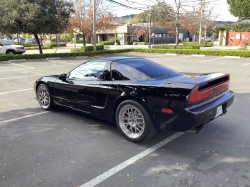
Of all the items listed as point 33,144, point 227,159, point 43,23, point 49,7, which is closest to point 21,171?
point 33,144

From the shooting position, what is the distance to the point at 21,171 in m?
3.20

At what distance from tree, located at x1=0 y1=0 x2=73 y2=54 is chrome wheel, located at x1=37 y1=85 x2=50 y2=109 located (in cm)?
1715

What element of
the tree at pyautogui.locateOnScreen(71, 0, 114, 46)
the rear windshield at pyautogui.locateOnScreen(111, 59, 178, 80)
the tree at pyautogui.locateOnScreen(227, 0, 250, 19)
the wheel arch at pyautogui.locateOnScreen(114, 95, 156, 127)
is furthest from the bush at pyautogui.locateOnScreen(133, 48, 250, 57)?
the wheel arch at pyautogui.locateOnScreen(114, 95, 156, 127)

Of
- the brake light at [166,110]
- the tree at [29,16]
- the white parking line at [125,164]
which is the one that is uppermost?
the tree at [29,16]

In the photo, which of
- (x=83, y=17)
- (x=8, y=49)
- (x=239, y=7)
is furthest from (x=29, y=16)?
(x=239, y=7)

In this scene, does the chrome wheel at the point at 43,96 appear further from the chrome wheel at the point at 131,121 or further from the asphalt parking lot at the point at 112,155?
the chrome wheel at the point at 131,121

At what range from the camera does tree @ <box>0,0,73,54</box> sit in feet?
67.6

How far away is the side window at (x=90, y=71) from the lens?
15.2ft

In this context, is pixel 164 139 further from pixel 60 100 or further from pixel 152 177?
pixel 60 100

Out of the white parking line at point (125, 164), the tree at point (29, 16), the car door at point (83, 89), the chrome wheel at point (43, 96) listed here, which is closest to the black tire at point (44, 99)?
the chrome wheel at point (43, 96)

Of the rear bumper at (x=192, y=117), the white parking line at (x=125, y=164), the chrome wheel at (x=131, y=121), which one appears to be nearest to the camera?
the white parking line at (x=125, y=164)

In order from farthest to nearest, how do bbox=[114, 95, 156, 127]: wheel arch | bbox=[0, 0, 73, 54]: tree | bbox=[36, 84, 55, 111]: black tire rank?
bbox=[0, 0, 73, 54]: tree → bbox=[36, 84, 55, 111]: black tire → bbox=[114, 95, 156, 127]: wheel arch

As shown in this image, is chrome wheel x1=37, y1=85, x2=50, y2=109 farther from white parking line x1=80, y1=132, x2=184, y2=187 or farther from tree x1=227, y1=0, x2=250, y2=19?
tree x1=227, y1=0, x2=250, y2=19

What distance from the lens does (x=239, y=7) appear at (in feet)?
127
